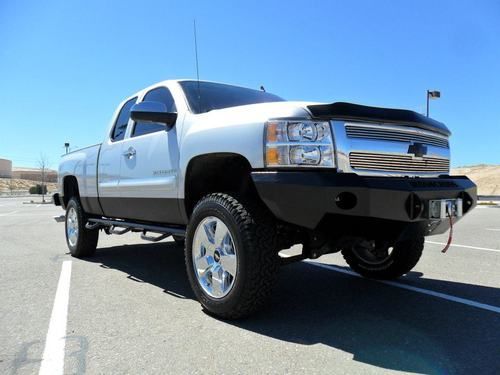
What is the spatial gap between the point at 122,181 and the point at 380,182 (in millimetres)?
3184

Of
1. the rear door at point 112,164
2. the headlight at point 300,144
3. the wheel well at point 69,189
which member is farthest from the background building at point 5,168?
the headlight at point 300,144

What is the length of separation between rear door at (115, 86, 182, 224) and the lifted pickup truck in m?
0.02

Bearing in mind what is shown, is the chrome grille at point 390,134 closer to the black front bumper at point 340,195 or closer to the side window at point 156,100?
the black front bumper at point 340,195

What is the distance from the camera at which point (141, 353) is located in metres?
2.99

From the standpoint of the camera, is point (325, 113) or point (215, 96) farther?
point (215, 96)

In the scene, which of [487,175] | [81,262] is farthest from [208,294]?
[487,175]

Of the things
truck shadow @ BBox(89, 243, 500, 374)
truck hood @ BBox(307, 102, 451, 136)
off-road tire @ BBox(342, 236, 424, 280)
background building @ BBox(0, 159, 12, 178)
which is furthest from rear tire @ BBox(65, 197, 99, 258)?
background building @ BBox(0, 159, 12, 178)

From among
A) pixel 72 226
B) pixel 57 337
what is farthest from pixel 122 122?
pixel 57 337

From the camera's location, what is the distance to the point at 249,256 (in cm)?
333

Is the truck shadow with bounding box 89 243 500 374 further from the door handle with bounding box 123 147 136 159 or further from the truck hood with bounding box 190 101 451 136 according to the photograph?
the truck hood with bounding box 190 101 451 136

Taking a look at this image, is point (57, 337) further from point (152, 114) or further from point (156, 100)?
point (156, 100)

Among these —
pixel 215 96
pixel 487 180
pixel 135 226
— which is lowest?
pixel 487 180

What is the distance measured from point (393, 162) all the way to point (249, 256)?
1.26 m

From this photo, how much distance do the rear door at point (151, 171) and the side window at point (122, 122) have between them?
417 mm
